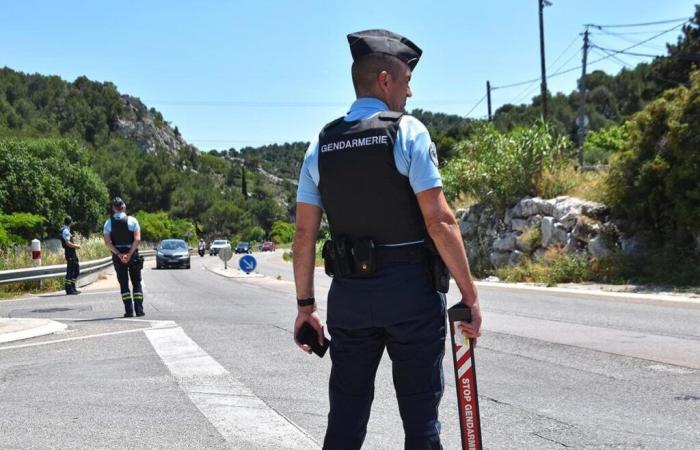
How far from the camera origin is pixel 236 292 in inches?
654

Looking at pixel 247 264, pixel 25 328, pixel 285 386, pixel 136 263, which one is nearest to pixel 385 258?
pixel 285 386

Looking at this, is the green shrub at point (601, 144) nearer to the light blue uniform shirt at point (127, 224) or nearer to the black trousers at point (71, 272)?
the black trousers at point (71, 272)

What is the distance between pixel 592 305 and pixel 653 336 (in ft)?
12.9

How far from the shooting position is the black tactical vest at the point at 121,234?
11.0 m

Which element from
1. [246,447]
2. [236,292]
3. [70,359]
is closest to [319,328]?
[246,447]

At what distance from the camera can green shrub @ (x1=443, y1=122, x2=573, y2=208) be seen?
2342cm

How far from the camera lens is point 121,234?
11.0m

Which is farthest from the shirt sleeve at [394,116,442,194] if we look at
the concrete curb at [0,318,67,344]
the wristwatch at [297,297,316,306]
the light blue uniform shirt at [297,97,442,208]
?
the concrete curb at [0,318,67,344]

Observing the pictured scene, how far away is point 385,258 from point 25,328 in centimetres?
786

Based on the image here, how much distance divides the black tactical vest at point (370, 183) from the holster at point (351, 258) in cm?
5

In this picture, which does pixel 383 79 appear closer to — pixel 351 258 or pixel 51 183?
pixel 351 258

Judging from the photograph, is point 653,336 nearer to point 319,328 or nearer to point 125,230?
point 319,328

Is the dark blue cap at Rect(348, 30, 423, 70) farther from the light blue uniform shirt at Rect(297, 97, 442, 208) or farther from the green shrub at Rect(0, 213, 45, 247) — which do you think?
the green shrub at Rect(0, 213, 45, 247)

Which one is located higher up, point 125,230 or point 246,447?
point 125,230
